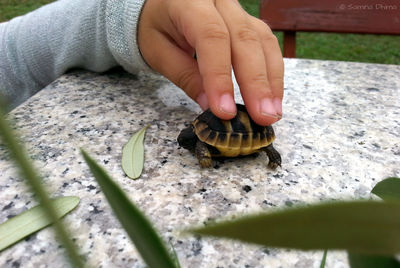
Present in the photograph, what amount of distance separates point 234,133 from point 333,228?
647mm

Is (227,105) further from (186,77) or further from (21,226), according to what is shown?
(21,226)

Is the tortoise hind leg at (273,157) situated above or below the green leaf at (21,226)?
below

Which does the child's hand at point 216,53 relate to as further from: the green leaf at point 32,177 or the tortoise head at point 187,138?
the green leaf at point 32,177

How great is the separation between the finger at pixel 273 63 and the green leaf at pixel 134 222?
0.65 meters

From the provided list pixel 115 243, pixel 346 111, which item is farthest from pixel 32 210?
pixel 346 111

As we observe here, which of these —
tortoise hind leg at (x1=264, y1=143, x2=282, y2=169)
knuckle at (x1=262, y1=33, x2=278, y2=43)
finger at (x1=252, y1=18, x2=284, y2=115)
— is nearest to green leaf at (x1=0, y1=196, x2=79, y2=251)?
tortoise hind leg at (x1=264, y1=143, x2=282, y2=169)

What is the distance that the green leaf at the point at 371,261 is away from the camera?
19 centimetres

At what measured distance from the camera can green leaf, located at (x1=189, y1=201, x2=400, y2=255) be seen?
11 cm

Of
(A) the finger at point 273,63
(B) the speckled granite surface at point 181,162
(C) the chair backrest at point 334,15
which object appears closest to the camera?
(B) the speckled granite surface at point 181,162

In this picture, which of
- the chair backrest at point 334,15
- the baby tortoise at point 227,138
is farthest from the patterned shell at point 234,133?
the chair backrest at point 334,15

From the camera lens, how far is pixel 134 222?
0.54 feet

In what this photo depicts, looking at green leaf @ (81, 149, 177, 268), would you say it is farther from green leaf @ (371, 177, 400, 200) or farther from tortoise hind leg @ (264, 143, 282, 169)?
tortoise hind leg @ (264, 143, 282, 169)

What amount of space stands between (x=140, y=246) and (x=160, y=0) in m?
0.86

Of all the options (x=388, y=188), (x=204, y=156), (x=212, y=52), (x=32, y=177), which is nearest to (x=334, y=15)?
(x=212, y=52)
